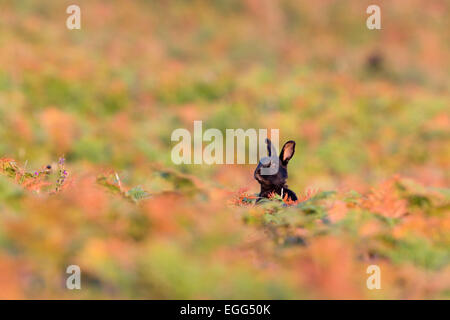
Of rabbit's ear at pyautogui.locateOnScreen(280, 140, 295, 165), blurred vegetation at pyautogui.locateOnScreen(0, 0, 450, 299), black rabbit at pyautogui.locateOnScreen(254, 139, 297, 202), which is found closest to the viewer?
blurred vegetation at pyautogui.locateOnScreen(0, 0, 450, 299)

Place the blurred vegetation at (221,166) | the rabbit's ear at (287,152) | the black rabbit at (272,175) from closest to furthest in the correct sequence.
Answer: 1. the blurred vegetation at (221,166)
2. the black rabbit at (272,175)
3. the rabbit's ear at (287,152)

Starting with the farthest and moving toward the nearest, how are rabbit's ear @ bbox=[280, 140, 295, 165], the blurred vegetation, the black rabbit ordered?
rabbit's ear @ bbox=[280, 140, 295, 165], the black rabbit, the blurred vegetation

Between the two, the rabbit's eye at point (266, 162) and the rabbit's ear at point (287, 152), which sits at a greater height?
the rabbit's ear at point (287, 152)

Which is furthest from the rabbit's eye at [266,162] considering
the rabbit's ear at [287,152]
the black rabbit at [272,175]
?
the rabbit's ear at [287,152]

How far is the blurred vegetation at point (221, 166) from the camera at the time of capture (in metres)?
2.60

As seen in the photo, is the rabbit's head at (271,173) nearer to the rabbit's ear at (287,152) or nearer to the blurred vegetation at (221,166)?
the rabbit's ear at (287,152)

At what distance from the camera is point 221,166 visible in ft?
42.7

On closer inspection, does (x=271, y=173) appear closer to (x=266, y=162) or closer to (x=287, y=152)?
(x=266, y=162)

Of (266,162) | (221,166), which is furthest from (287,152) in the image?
(221,166)

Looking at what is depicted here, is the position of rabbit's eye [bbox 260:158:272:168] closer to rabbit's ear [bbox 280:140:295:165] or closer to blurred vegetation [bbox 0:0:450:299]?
rabbit's ear [bbox 280:140:295:165]

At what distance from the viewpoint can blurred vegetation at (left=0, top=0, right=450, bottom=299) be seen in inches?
102

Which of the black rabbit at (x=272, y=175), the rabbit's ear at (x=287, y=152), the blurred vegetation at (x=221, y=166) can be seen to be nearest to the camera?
the blurred vegetation at (x=221, y=166)

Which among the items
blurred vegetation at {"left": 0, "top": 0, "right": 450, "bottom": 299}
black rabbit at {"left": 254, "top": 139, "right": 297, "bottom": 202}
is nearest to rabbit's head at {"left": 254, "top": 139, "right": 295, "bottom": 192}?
black rabbit at {"left": 254, "top": 139, "right": 297, "bottom": 202}
